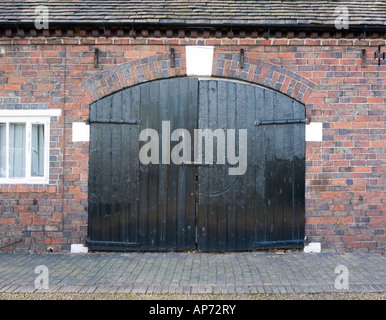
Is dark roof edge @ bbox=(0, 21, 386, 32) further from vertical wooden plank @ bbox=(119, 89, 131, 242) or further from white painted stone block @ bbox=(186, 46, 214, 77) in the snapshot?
vertical wooden plank @ bbox=(119, 89, 131, 242)

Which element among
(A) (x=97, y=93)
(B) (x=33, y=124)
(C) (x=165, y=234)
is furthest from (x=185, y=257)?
(B) (x=33, y=124)

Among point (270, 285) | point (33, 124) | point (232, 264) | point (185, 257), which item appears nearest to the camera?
point (270, 285)

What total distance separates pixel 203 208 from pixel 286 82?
2668 mm

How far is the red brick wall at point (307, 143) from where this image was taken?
5625mm

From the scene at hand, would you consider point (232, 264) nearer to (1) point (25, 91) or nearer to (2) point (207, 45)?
(2) point (207, 45)

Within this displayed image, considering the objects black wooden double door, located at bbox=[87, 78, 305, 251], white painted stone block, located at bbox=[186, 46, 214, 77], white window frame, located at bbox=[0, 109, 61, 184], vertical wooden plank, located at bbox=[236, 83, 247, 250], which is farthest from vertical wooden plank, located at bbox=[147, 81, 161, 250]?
white window frame, located at bbox=[0, 109, 61, 184]

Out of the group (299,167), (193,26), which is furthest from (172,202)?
(193,26)

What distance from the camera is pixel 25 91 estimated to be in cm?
567

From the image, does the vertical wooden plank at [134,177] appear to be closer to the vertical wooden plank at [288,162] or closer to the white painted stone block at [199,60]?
the white painted stone block at [199,60]

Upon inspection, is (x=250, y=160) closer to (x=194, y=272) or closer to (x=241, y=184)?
(x=241, y=184)
